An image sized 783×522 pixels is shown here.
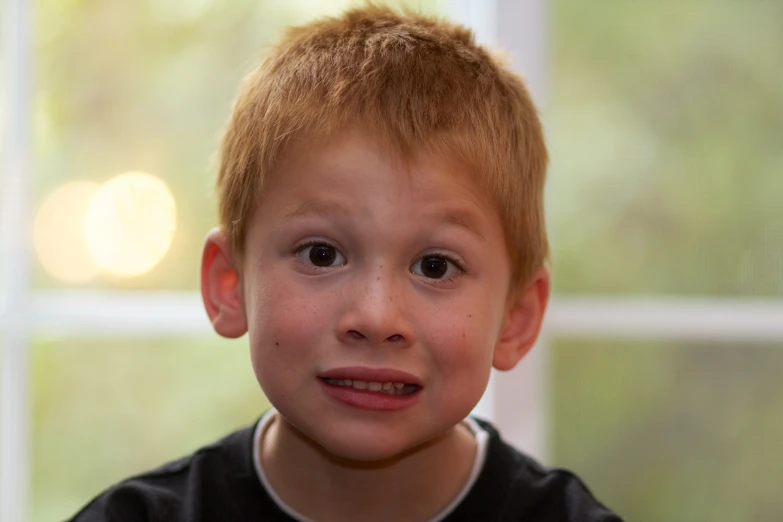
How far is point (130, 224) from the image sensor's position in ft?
5.41

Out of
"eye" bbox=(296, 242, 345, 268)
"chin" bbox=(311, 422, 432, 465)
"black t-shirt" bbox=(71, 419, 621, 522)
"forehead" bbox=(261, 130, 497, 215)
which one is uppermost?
"forehead" bbox=(261, 130, 497, 215)

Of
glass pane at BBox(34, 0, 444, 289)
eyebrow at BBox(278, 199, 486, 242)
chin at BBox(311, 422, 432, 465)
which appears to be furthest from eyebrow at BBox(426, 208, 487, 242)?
glass pane at BBox(34, 0, 444, 289)

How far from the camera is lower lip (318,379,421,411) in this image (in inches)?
37.2

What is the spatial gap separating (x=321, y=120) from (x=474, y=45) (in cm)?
24

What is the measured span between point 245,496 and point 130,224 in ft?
2.33

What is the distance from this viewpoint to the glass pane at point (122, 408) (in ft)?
5.43

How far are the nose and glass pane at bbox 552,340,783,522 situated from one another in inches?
30.8

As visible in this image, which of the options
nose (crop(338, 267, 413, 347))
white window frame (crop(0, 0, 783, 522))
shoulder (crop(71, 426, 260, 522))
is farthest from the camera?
white window frame (crop(0, 0, 783, 522))

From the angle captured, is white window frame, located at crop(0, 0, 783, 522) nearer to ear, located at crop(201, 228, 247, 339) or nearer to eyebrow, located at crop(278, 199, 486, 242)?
ear, located at crop(201, 228, 247, 339)

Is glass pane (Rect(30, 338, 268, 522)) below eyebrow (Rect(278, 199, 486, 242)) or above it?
below

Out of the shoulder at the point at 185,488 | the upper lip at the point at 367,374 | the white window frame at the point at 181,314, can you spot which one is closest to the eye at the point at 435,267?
the upper lip at the point at 367,374

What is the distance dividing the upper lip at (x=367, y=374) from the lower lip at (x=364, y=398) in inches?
0.5

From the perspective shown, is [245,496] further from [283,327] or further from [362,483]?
[283,327]

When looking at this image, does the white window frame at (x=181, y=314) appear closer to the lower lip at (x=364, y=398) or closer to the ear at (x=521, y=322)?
the ear at (x=521, y=322)
